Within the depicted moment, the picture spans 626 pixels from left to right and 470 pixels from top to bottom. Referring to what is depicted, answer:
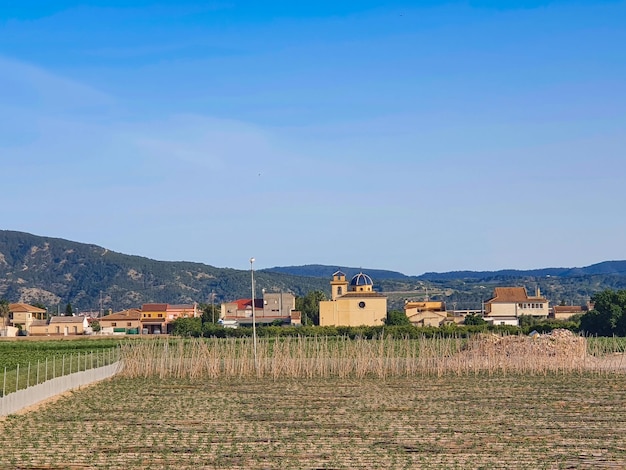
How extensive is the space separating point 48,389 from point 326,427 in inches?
447

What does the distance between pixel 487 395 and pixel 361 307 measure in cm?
6963

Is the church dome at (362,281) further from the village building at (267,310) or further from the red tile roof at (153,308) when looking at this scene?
the red tile roof at (153,308)

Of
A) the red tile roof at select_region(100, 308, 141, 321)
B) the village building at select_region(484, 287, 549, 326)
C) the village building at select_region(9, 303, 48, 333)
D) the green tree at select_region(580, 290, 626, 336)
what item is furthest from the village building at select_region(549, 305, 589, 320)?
the village building at select_region(9, 303, 48, 333)

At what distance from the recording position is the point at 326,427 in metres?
24.9

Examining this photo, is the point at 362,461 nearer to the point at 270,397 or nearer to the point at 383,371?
the point at 270,397

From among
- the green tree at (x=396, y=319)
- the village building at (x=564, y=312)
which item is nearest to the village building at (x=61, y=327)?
the green tree at (x=396, y=319)

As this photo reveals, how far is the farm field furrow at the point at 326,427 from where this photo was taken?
791 inches

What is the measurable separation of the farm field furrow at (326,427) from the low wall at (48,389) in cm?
48

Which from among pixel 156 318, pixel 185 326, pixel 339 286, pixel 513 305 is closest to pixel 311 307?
pixel 339 286

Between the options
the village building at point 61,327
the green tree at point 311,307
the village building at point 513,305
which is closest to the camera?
the village building at point 61,327

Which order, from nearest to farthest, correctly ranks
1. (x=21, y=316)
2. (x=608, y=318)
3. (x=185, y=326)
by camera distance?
(x=608, y=318), (x=185, y=326), (x=21, y=316)

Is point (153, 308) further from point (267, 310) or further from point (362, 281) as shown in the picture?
point (362, 281)

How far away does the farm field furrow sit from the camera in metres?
20.1

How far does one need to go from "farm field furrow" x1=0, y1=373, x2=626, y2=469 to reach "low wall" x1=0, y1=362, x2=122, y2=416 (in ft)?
1.58
